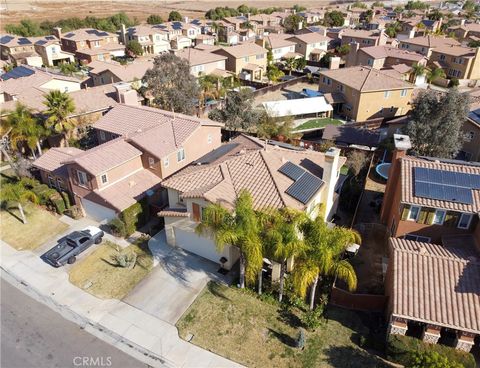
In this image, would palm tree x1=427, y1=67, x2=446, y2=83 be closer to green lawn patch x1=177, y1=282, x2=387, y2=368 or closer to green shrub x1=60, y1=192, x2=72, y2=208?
green lawn patch x1=177, y1=282, x2=387, y2=368

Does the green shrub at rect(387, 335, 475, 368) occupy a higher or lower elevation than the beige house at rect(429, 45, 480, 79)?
lower

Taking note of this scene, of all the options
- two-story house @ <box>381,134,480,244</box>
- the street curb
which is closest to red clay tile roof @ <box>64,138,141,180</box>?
the street curb

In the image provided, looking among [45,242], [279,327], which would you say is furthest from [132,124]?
[279,327]

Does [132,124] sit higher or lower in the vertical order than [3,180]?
higher

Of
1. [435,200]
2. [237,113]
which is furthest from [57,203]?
[435,200]

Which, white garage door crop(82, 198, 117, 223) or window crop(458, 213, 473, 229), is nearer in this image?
window crop(458, 213, 473, 229)

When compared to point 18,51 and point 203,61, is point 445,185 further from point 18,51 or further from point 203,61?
point 18,51

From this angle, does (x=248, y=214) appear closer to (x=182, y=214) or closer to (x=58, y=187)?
(x=182, y=214)
